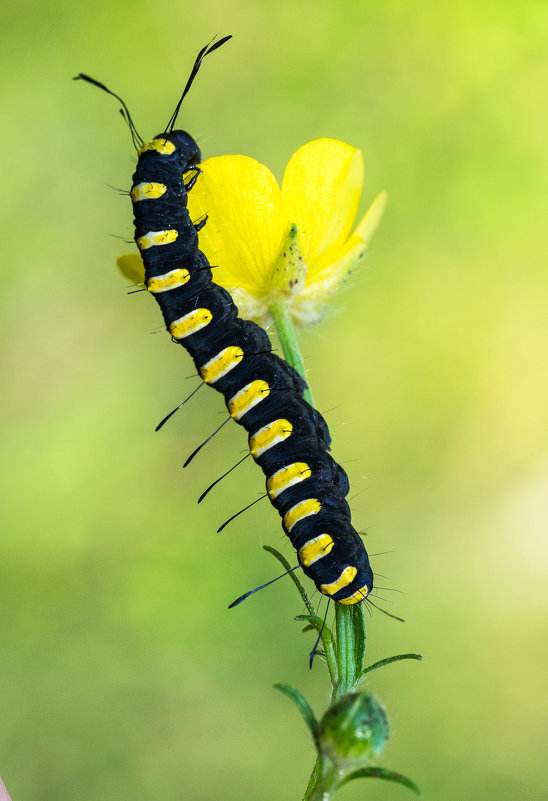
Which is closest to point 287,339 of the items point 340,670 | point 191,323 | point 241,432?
point 191,323

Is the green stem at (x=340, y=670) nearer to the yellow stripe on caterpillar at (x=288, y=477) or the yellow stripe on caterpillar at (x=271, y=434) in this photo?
the yellow stripe on caterpillar at (x=271, y=434)

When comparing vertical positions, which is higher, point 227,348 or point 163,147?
point 163,147

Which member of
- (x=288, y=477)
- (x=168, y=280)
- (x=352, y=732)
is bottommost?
(x=352, y=732)

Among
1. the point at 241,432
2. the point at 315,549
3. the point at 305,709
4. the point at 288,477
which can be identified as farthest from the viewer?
the point at 241,432

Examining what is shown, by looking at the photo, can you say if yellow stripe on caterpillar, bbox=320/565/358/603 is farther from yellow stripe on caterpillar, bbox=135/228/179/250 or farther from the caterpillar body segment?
yellow stripe on caterpillar, bbox=135/228/179/250

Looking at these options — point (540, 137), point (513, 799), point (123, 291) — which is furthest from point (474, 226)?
point (513, 799)

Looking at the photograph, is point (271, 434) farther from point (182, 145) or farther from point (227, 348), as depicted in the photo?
point (182, 145)
